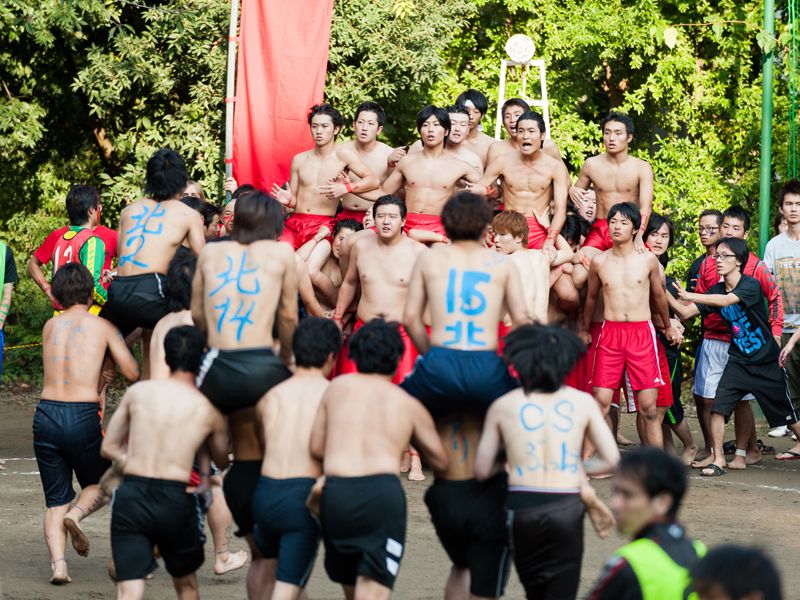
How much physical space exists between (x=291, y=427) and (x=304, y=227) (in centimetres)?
514

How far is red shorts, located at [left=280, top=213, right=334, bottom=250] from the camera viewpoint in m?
10.4

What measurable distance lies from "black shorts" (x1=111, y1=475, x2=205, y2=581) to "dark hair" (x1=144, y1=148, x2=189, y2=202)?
2287mm

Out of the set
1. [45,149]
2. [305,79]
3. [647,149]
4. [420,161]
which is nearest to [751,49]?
[647,149]

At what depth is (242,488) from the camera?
5.88 meters

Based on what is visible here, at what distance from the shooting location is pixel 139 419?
5.62 m

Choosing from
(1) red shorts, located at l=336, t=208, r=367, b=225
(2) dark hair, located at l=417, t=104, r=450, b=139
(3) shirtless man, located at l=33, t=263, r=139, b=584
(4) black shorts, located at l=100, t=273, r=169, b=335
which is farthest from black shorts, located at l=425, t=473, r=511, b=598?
(1) red shorts, located at l=336, t=208, r=367, b=225

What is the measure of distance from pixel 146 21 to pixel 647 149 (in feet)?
21.4

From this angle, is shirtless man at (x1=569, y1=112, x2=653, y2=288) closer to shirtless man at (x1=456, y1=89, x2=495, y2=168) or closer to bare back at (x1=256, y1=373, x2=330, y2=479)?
shirtless man at (x1=456, y1=89, x2=495, y2=168)

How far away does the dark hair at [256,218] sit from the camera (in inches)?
233

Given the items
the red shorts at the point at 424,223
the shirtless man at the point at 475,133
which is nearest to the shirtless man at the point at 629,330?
the red shorts at the point at 424,223

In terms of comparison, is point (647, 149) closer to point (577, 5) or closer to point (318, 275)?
point (577, 5)

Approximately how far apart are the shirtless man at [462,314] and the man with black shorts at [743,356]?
4.51m

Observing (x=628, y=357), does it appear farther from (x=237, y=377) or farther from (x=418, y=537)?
(x=237, y=377)

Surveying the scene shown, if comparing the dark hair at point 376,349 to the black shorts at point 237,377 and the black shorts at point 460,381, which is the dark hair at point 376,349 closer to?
the black shorts at point 460,381
